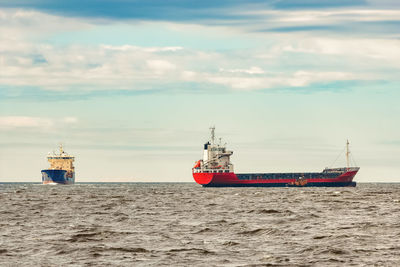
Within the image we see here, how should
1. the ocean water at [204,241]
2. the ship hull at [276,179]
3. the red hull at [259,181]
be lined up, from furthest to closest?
the ship hull at [276,179], the red hull at [259,181], the ocean water at [204,241]

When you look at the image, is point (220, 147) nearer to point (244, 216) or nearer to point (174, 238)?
point (244, 216)

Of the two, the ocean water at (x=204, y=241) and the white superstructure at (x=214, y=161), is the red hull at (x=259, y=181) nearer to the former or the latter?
the white superstructure at (x=214, y=161)

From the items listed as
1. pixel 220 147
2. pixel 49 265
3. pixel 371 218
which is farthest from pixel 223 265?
pixel 220 147

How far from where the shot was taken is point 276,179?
170500 millimetres

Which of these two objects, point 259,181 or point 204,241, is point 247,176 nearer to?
point 259,181

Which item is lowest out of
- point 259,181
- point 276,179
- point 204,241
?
point 204,241

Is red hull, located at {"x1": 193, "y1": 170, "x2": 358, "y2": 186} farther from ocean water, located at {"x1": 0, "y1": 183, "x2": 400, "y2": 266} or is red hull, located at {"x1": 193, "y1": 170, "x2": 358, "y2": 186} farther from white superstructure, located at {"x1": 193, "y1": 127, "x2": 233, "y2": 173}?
ocean water, located at {"x1": 0, "y1": 183, "x2": 400, "y2": 266}

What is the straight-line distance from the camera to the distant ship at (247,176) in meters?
162

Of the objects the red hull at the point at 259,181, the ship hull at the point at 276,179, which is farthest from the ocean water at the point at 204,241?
the ship hull at the point at 276,179

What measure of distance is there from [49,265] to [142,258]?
3878 millimetres

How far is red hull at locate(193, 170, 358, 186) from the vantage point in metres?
159

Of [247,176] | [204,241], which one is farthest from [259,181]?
[204,241]

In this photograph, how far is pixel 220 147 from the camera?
556ft

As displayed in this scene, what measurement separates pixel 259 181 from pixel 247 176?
4195mm
